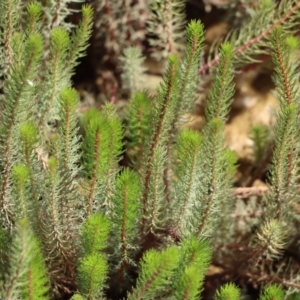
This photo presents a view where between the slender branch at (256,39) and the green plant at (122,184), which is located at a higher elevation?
the slender branch at (256,39)

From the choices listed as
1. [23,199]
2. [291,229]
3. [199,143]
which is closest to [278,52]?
[199,143]

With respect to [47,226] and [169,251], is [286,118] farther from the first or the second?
[47,226]

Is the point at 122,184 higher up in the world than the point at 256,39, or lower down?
lower down

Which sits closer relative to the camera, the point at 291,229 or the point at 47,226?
the point at 47,226

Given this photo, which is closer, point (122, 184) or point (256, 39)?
point (122, 184)

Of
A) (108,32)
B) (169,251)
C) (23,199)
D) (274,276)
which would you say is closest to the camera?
(169,251)

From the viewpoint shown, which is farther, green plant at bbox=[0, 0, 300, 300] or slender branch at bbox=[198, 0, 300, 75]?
slender branch at bbox=[198, 0, 300, 75]

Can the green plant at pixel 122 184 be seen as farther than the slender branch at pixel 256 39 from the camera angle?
No

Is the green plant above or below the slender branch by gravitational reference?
below
